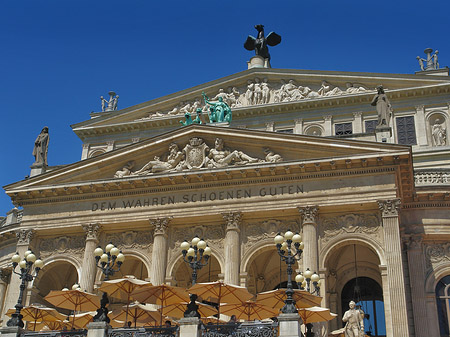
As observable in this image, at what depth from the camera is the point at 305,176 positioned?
31375mm

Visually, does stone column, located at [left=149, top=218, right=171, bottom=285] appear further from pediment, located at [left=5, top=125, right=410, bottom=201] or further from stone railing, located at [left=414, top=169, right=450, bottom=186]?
stone railing, located at [left=414, top=169, right=450, bottom=186]

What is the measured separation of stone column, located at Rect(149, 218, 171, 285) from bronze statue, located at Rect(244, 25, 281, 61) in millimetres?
20397

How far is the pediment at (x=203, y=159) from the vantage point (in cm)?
3078

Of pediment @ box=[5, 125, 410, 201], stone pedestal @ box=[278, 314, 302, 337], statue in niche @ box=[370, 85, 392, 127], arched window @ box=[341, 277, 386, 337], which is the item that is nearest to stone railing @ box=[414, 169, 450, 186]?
statue in niche @ box=[370, 85, 392, 127]

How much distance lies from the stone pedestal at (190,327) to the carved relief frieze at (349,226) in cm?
1139

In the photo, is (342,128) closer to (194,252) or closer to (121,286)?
(194,252)

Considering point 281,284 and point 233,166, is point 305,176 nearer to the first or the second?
point 233,166

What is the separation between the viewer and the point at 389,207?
97.1 ft

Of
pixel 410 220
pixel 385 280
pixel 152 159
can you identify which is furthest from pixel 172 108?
pixel 385 280

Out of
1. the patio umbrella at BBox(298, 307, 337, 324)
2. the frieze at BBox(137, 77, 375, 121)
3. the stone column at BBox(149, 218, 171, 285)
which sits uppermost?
the frieze at BBox(137, 77, 375, 121)

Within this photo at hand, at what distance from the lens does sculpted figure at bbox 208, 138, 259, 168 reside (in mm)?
32500

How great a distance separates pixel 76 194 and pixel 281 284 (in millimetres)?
12055

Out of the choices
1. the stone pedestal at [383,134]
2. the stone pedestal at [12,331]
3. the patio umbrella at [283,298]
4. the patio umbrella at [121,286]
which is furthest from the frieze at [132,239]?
the stone pedestal at [383,134]

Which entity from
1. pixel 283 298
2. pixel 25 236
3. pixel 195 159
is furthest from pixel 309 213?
pixel 25 236
